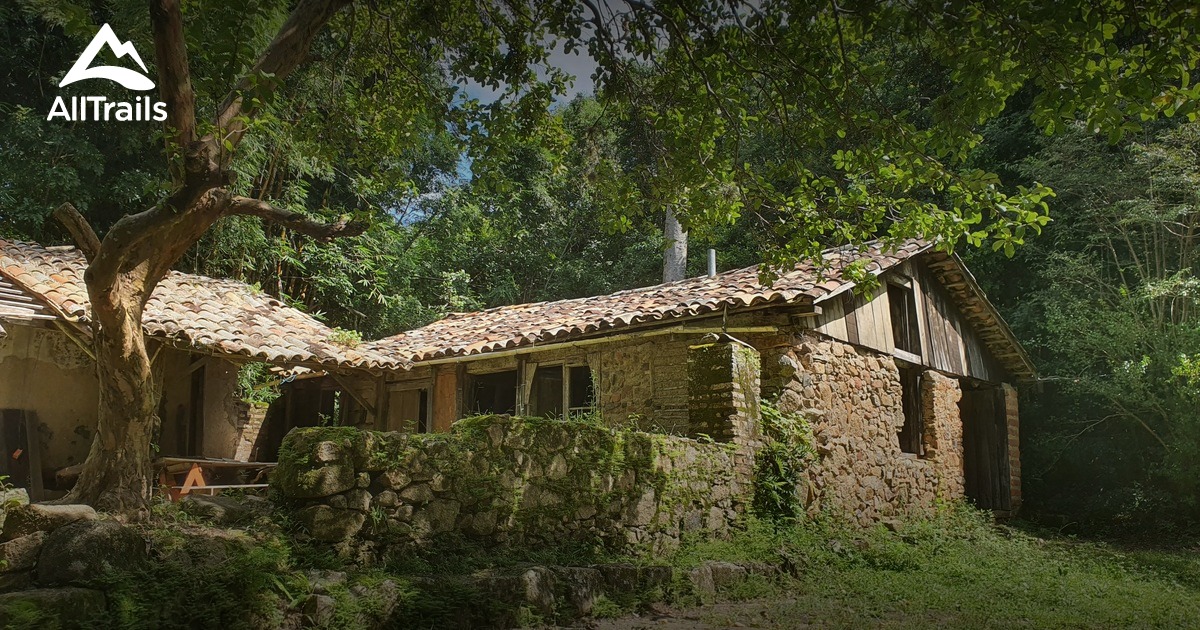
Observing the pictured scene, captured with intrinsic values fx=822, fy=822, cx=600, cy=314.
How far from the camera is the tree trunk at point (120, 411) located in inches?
212

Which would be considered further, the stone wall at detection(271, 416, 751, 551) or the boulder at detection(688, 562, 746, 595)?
the boulder at detection(688, 562, 746, 595)

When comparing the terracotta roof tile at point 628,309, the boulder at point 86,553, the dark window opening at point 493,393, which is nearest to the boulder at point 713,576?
the terracotta roof tile at point 628,309

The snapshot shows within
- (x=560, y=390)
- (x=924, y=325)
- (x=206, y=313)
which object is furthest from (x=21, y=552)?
(x=924, y=325)

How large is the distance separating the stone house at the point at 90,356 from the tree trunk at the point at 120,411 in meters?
3.81

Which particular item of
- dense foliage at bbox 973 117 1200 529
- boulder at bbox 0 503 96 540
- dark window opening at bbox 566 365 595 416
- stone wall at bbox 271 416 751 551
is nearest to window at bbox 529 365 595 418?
dark window opening at bbox 566 365 595 416

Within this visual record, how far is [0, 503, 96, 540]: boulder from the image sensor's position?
180 inches

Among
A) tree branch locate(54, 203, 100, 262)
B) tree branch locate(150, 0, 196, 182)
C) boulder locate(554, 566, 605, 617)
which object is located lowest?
boulder locate(554, 566, 605, 617)

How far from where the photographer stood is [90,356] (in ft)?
33.1

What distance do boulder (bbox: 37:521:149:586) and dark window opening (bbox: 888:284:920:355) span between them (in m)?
11.5

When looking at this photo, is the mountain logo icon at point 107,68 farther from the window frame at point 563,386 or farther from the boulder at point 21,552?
the window frame at point 563,386

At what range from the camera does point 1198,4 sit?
423 cm

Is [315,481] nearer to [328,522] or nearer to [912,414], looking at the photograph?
[328,522]

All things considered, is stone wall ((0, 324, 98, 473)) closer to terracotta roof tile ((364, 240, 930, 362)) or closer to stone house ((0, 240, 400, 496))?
stone house ((0, 240, 400, 496))

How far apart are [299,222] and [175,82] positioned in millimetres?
1123
